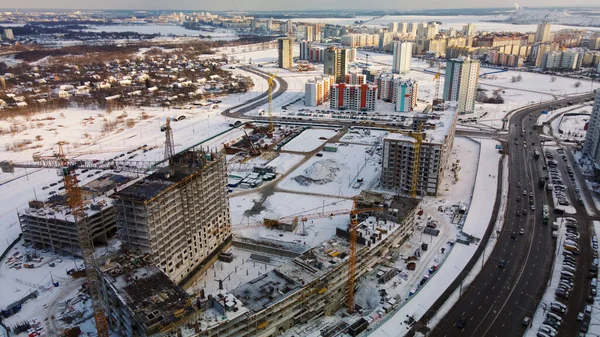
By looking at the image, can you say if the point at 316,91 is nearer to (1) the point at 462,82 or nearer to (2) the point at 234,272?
(1) the point at 462,82

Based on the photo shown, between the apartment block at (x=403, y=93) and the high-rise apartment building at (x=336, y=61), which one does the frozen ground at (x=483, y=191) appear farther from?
the high-rise apartment building at (x=336, y=61)

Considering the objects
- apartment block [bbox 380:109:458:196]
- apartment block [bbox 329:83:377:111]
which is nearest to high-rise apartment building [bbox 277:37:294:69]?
apartment block [bbox 329:83:377:111]

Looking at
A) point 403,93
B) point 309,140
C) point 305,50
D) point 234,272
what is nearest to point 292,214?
point 234,272

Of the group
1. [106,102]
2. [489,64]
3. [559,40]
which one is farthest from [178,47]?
[559,40]

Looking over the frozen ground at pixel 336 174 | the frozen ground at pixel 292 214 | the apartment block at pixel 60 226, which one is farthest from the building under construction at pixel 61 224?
the frozen ground at pixel 336 174

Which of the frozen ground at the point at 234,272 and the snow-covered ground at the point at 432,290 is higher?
the snow-covered ground at the point at 432,290

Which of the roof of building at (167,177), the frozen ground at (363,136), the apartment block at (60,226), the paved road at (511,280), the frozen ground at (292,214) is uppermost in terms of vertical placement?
the roof of building at (167,177)

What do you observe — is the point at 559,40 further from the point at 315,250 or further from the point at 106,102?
the point at 315,250
